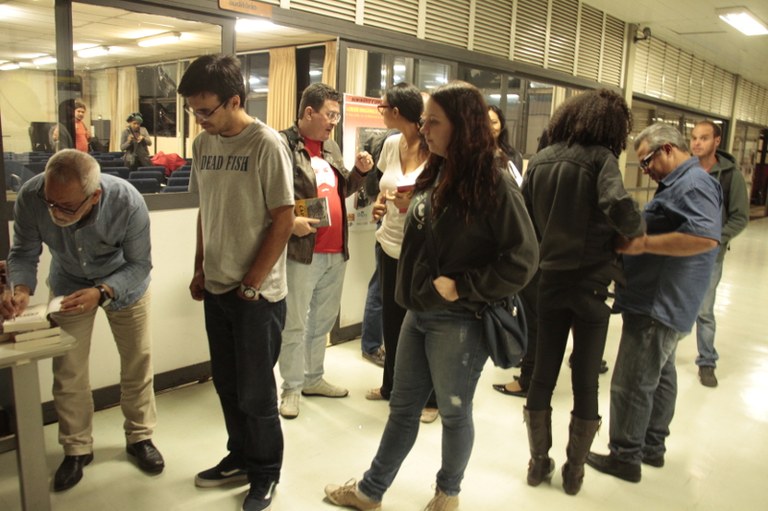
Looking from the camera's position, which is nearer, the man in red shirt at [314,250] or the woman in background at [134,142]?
the man in red shirt at [314,250]

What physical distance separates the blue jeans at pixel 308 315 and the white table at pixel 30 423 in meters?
1.13

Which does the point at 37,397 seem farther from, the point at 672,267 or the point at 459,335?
the point at 672,267

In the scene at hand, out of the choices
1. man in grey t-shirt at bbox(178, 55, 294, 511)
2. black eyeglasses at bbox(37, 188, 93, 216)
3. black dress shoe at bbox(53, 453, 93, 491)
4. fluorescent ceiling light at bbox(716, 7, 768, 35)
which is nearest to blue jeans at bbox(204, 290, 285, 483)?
man in grey t-shirt at bbox(178, 55, 294, 511)

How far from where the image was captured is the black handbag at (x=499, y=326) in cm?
180

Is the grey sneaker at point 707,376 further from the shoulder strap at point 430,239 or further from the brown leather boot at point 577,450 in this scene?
the shoulder strap at point 430,239

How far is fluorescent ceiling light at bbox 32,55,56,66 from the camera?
2.73 m

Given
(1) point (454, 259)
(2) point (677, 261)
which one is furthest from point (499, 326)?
(2) point (677, 261)

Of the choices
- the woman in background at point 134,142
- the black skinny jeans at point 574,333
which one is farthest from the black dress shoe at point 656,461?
the woman in background at point 134,142

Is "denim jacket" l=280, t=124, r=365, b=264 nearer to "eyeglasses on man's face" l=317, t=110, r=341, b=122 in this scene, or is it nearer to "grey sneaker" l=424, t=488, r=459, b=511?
"eyeglasses on man's face" l=317, t=110, r=341, b=122

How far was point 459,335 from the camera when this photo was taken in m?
1.80

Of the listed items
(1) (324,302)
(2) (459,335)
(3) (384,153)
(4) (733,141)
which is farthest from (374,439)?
(4) (733,141)

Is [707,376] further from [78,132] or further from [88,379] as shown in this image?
[78,132]

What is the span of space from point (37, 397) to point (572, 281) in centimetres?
189

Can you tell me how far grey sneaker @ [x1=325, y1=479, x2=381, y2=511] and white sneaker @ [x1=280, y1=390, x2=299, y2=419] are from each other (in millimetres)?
735
